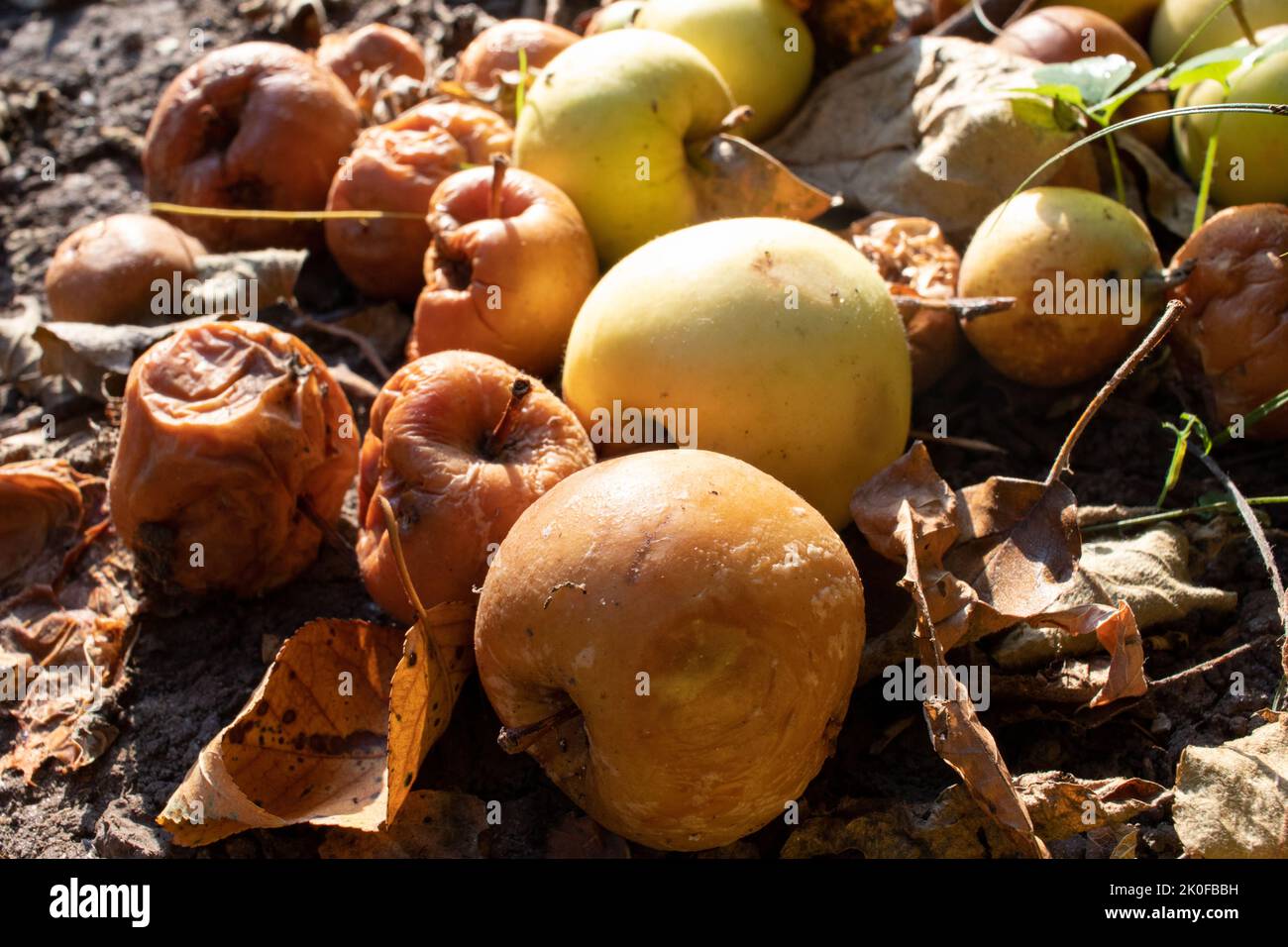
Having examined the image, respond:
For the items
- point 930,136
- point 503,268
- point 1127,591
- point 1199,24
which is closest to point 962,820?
point 1127,591

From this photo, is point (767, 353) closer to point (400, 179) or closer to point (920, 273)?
point (920, 273)

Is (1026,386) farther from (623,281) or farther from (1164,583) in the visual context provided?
(623,281)

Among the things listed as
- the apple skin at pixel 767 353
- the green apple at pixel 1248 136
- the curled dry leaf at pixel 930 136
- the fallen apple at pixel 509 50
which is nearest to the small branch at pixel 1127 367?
the apple skin at pixel 767 353

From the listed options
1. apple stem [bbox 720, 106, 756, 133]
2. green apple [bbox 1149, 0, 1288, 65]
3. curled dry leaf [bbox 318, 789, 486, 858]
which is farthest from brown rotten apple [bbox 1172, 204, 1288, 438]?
curled dry leaf [bbox 318, 789, 486, 858]

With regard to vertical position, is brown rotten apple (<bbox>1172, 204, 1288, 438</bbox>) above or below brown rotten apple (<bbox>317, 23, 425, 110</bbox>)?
above

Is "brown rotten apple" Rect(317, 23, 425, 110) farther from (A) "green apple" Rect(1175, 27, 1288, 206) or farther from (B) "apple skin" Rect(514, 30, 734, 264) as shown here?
(A) "green apple" Rect(1175, 27, 1288, 206)

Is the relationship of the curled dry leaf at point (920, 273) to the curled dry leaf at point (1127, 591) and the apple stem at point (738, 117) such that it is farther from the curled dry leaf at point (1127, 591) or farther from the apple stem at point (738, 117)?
the curled dry leaf at point (1127, 591)

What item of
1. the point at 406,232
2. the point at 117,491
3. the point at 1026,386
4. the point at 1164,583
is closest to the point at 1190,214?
the point at 1026,386
